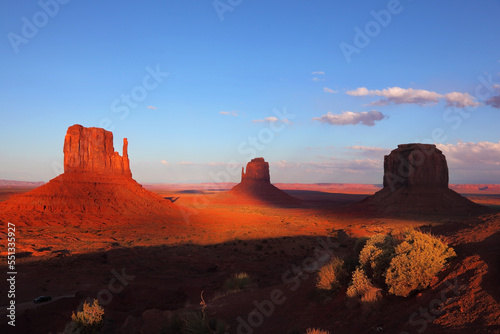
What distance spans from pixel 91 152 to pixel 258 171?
7444cm

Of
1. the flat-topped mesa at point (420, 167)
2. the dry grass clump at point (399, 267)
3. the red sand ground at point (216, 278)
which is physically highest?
the flat-topped mesa at point (420, 167)

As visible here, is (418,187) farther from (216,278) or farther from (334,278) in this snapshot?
(334,278)

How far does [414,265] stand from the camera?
609cm

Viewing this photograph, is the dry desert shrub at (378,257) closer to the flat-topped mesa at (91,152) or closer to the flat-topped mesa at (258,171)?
the flat-topped mesa at (91,152)

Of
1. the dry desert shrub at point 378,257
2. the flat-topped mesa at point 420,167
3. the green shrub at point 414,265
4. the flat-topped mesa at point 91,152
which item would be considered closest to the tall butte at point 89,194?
the flat-topped mesa at point 91,152

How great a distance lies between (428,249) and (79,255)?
74.9ft

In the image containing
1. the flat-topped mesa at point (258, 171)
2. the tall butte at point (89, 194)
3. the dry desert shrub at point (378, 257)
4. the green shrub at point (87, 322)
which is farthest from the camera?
the flat-topped mesa at point (258, 171)

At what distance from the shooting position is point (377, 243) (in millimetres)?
7707

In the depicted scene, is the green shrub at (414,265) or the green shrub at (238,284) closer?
the green shrub at (414,265)

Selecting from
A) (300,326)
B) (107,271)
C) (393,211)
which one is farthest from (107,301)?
(393,211)

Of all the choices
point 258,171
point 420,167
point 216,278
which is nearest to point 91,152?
point 216,278

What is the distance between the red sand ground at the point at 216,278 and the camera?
5.42m

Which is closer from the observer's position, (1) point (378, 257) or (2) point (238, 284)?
(1) point (378, 257)

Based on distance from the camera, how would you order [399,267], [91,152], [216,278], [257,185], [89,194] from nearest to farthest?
1. [399,267]
2. [216,278]
3. [89,194]
4. [91,152]
5. [257,185]
